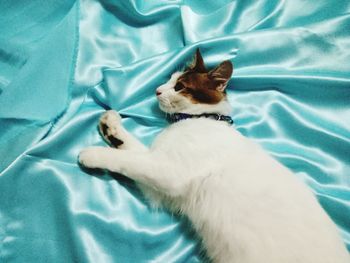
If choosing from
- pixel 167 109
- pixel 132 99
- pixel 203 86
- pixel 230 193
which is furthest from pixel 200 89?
pixel 230 193

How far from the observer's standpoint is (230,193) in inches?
42.1

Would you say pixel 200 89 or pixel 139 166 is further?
pixel 200 89

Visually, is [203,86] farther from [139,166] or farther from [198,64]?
[139,166]

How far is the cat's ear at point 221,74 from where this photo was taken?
4.17 feet

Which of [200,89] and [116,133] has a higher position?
[200,89]

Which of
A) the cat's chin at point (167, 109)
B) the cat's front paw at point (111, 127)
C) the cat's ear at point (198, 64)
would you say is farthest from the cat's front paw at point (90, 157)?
the cat's ear at point (198, 64)

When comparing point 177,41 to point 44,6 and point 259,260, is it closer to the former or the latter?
point 44,6

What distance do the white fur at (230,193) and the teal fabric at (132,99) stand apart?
0.44 feet

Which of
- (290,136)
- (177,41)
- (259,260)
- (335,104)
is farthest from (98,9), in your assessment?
(259,260)

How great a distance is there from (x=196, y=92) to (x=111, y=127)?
346 millimetres

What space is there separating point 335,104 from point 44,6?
134cm

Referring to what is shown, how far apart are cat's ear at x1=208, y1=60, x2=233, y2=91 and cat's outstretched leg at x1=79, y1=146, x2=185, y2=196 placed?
0.37 meters

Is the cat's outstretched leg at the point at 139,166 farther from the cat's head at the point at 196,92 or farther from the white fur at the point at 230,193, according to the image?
the cat's head at the point at 196,92

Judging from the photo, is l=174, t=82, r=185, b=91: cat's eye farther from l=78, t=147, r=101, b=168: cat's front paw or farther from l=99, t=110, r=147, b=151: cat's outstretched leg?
l=78, t=147, r=101, b=168: cat's front paw
